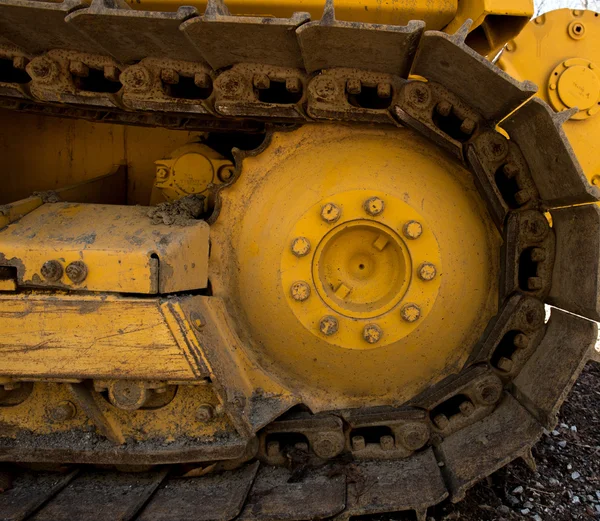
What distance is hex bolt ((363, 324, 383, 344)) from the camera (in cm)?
224

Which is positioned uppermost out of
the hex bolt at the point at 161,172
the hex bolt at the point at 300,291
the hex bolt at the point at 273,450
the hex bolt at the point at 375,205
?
the hex bolt at the point at 161,172

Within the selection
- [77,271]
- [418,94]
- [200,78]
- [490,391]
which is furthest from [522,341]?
[77,271]

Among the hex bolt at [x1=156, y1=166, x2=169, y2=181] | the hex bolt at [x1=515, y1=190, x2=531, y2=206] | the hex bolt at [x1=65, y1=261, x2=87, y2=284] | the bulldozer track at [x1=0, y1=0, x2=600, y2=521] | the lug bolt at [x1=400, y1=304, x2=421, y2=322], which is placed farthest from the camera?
the hex bolt at [x1=156, y1=166, x2=169, y2=181]

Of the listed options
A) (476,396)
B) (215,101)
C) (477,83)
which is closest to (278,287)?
(215,101)

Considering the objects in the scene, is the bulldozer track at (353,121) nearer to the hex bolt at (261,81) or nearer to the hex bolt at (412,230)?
the hex bolt at (261,81)

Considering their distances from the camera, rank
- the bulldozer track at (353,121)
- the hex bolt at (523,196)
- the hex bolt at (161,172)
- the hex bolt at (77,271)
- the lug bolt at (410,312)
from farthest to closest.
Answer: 1. the hex bolt at (161,172)
2. the lug bolt at (410,312)
3. the hex bolt at (523,196)
4. the hex bolt at (77,271)
5. the bulldozer track at (353,121)

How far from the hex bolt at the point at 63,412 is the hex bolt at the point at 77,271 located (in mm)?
539

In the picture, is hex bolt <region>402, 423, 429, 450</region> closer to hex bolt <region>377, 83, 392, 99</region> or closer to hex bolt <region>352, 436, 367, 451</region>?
hex bolt <region>352, 436, 367, 451</region>

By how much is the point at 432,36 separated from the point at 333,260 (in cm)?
101

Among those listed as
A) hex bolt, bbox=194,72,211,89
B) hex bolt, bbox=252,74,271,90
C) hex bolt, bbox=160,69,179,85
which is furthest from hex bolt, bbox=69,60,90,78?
hex bolt, bbox=252,74,271,90

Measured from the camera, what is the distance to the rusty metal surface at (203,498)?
2.01 metres

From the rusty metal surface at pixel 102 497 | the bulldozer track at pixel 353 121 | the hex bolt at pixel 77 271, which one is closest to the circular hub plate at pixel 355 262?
the bulldozer track at pixel 353 121

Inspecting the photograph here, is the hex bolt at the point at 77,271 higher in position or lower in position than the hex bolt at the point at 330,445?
higher

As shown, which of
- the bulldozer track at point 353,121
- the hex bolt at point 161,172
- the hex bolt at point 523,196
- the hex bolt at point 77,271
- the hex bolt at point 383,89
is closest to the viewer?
the bulldozer track at point 353,121
